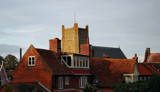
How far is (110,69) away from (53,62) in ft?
47.5

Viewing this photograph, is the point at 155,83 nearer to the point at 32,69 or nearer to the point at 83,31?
the point at 32,69

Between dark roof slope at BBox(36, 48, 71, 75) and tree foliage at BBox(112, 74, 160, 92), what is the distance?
26.4 feet

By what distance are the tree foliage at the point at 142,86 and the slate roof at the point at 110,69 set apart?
9.77 meters

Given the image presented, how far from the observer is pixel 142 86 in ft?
123

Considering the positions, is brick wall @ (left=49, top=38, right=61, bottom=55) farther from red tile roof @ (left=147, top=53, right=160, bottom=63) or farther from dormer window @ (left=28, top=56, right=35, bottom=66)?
red tile roof @ (left=147, top=53, right=160, bottom=63)

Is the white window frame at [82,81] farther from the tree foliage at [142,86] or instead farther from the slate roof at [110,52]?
the slate roof at [110,52]

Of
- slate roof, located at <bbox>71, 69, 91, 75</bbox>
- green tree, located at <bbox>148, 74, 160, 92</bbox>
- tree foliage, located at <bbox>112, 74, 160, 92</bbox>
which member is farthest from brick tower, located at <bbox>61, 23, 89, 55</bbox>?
tree foliage, located at <bbox>112, 74, 160, 92</bbox>

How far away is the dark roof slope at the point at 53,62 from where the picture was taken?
128ft

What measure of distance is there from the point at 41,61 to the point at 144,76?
85.2 ft

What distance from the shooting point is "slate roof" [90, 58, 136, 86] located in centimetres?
4975

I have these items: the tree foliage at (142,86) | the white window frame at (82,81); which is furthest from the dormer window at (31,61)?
the tree foliage at (142,86)

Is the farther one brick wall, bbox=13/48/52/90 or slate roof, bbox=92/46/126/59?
slate roof, bbox=92/46/126/59

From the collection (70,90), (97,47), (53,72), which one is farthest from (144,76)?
(97,47)

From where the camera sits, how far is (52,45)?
143 feet
